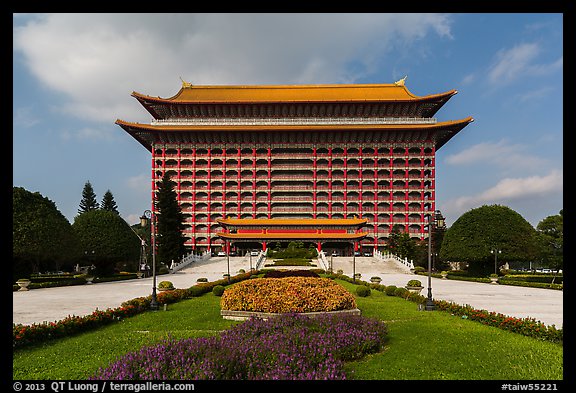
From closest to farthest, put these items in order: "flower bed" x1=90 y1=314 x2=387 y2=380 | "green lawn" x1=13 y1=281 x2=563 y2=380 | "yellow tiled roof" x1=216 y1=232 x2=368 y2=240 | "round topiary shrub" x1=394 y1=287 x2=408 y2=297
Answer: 1. "flower bed" x1=90 y1=314 x2=387 y2=380
2. "green lawn" x1=13 y1=281 x2=563 y2=380
3. "round topiary shrub" x1=394 y1=287 x2=408 y2=297
4. "yellow tiled roof" x1=216 y1=232 x2=368 y2=240

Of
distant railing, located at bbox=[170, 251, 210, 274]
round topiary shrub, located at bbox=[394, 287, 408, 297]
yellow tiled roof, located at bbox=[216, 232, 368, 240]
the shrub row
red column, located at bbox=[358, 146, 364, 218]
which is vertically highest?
red column, located at bbox=[358, 146, 364, 218]

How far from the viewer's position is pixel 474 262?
147 feet

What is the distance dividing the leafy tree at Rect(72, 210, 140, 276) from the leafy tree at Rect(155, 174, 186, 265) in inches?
296

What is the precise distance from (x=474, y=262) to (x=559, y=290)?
17.5 m

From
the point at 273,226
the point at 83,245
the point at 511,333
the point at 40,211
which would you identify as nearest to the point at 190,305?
the point at 511,333

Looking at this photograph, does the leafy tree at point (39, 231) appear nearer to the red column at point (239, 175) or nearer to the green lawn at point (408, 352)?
the green lawn at point (408, 352)

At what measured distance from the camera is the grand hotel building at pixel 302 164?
71.9 meters

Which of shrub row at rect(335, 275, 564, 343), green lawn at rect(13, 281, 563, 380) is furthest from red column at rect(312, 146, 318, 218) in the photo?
green lawn at rect(13, 281, 563, 380)

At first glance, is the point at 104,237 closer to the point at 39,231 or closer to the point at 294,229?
the point at 39,231

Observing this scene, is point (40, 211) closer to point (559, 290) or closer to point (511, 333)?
point (511, 333)

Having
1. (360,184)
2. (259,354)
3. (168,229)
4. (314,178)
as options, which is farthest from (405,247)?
(259,354)

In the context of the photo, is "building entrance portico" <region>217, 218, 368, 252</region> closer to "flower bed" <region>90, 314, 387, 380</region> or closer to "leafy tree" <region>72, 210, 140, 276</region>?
"leafy tree" <region>72, 210, 140, 276</region>

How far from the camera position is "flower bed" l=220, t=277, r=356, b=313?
12.9 metres
